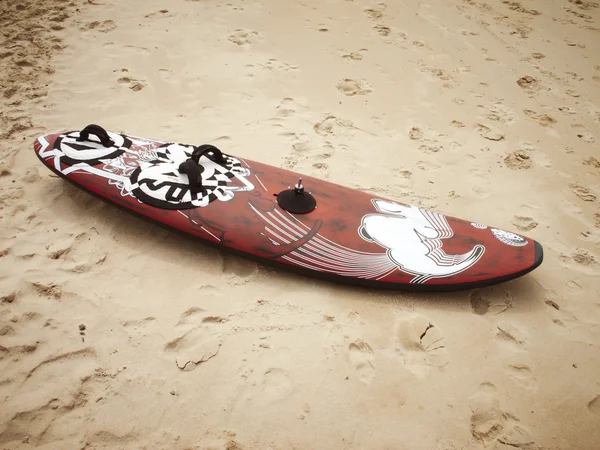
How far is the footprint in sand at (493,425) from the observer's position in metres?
1.53

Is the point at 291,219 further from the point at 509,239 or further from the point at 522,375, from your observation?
the point at 522,375

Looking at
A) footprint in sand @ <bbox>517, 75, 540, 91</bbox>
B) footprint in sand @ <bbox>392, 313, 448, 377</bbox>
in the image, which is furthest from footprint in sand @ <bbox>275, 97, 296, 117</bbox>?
footprint in sand @ <bbox>517, 75, 540, 91</bbox>

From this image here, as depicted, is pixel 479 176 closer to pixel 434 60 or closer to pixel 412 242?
pixel 412 242

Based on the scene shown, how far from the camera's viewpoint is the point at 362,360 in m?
1.73

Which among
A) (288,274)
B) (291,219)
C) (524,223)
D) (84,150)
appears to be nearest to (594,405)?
(524,223)

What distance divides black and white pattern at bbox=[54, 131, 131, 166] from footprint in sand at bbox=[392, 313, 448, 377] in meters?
1.96

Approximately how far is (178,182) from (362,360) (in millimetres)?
1398

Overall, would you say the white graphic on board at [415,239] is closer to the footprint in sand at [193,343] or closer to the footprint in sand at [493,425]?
the footprint in sand at [493,425]

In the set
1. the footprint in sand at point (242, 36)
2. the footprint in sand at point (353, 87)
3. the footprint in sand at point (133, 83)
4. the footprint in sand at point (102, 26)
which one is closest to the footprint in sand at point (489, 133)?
the footprint in sand at point (353, 87)

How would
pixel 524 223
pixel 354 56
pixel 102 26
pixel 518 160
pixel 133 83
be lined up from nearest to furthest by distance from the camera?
pixel 524 223
pixel 518 160
pixel 133 83
pixel 354 56
pixel 102 26

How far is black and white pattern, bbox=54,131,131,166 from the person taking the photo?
2.22 metres

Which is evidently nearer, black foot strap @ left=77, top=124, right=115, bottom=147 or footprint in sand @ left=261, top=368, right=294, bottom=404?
footprint in sand @ left=261, top=368, right=294, bottom=404

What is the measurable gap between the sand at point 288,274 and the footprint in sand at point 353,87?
43 mm

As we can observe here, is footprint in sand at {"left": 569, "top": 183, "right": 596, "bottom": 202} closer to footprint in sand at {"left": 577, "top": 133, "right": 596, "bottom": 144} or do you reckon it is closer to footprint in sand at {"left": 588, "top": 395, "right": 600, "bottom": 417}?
footprint in sand at {"left": 577, "top": 133, "right": 596, "bottom": 144}
